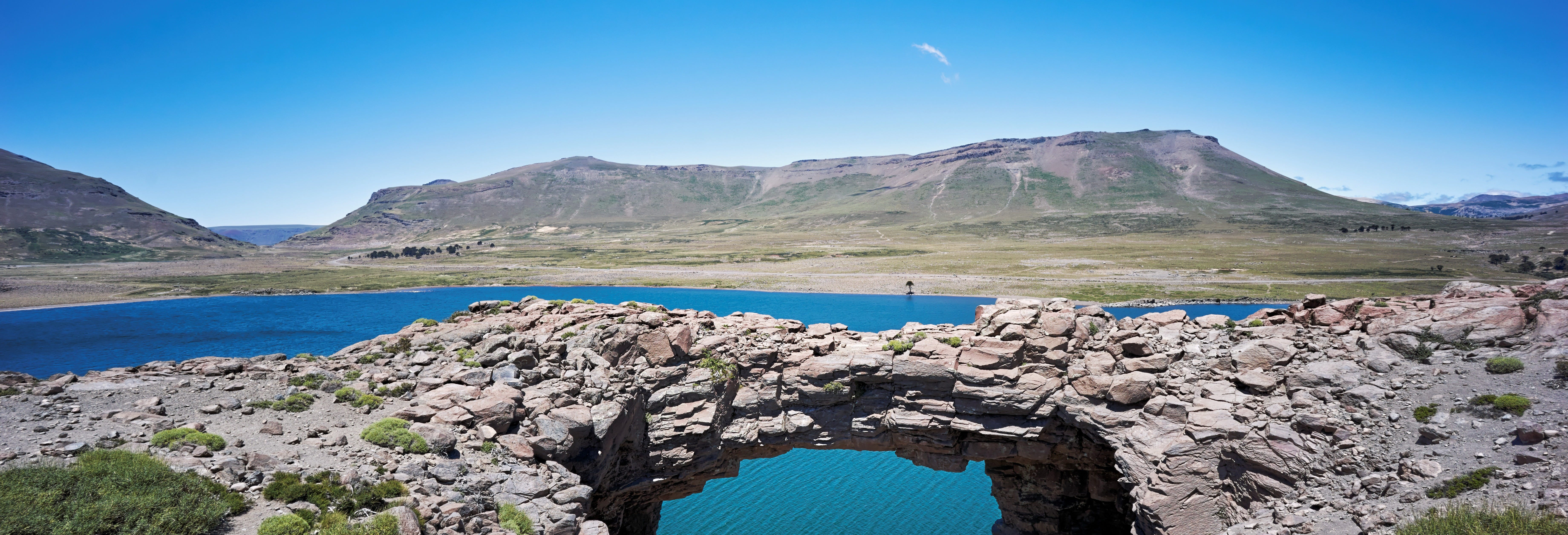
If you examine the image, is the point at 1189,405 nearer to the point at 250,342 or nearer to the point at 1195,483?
the point at 1195,483

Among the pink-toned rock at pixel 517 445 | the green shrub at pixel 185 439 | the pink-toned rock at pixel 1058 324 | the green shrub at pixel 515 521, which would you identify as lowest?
the green shrub at pixel 515 521

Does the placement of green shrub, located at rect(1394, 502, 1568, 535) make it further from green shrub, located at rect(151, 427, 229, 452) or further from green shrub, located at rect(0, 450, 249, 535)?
green shrub, located at rect(151, 427, 229, 452)

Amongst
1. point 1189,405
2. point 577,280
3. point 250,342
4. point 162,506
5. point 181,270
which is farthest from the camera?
point 181,270

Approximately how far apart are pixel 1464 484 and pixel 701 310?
48631 millimetres

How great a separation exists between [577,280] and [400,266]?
79.6m

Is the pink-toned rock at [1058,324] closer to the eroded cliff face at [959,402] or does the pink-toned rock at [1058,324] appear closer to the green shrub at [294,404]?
the eroded cliff face at [959,402]

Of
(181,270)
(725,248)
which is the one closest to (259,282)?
(181,270)

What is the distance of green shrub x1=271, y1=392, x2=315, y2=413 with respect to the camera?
16516 mm

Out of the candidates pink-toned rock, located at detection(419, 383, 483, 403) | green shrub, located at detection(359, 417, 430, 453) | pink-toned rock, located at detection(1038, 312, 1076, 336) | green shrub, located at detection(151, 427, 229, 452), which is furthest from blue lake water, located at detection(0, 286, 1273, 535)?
green shrub, located at detection(151, 427, 229, 452)

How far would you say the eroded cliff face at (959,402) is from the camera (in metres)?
16.3

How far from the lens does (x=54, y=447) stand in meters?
12.3

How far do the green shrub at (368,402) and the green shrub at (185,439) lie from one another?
364 cm

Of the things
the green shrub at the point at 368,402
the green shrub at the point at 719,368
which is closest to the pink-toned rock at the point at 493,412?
the green shrub at the point at 368,402

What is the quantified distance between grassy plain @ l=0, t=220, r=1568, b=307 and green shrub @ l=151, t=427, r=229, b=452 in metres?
95.0
